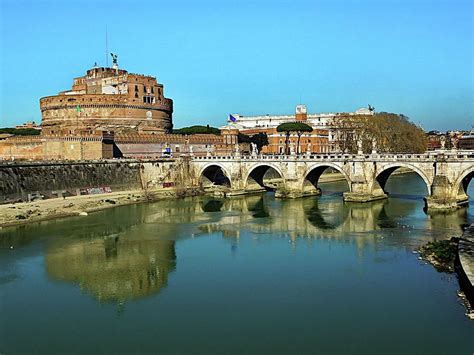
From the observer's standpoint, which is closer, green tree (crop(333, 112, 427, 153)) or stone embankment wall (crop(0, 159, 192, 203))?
stone embankment wall (crop(0, 159, 192, 203))

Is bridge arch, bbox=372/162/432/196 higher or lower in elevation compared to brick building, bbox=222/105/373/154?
lower

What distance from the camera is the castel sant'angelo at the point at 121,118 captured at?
45938 mm

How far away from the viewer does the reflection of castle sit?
1675cm

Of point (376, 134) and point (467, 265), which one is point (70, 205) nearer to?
point (467, 265)

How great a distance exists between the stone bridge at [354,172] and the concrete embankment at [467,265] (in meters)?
11.4

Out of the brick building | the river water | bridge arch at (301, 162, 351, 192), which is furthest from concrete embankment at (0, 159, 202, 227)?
the brick building

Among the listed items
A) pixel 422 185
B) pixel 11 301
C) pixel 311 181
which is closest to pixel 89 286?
pixel 11 301

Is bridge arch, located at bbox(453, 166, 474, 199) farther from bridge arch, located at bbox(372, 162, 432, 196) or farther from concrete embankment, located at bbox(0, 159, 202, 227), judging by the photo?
concrete embankment, located at bbox(0, 159, 202, 227)

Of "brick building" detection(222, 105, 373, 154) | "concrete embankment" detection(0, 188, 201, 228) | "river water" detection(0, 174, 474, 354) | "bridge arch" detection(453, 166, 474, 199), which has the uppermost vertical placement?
"brick building" detection(222, 105, 373, 154)

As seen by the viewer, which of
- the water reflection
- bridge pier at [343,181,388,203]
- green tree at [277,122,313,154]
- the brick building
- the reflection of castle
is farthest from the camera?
the brick building

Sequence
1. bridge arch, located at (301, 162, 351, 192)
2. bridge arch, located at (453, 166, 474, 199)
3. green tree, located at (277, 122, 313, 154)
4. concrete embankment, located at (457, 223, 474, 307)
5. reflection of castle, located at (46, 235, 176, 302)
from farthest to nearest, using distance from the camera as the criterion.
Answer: green tree, located at (277, 122, 313, 154) < bridge arch, located at (301, 162, 351, 192) < bridge arch, located at (453, 166, 474, 199) < reflection of castle, located at (46, 235, 176, 302) < concrete embankment, located at (457, 223, 474, 307)

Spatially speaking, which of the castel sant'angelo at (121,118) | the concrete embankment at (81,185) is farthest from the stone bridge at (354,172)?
the castel sant'angelo at (121,118)

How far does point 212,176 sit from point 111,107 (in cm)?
1352

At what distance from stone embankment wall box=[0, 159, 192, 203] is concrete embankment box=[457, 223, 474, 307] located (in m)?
24.3
